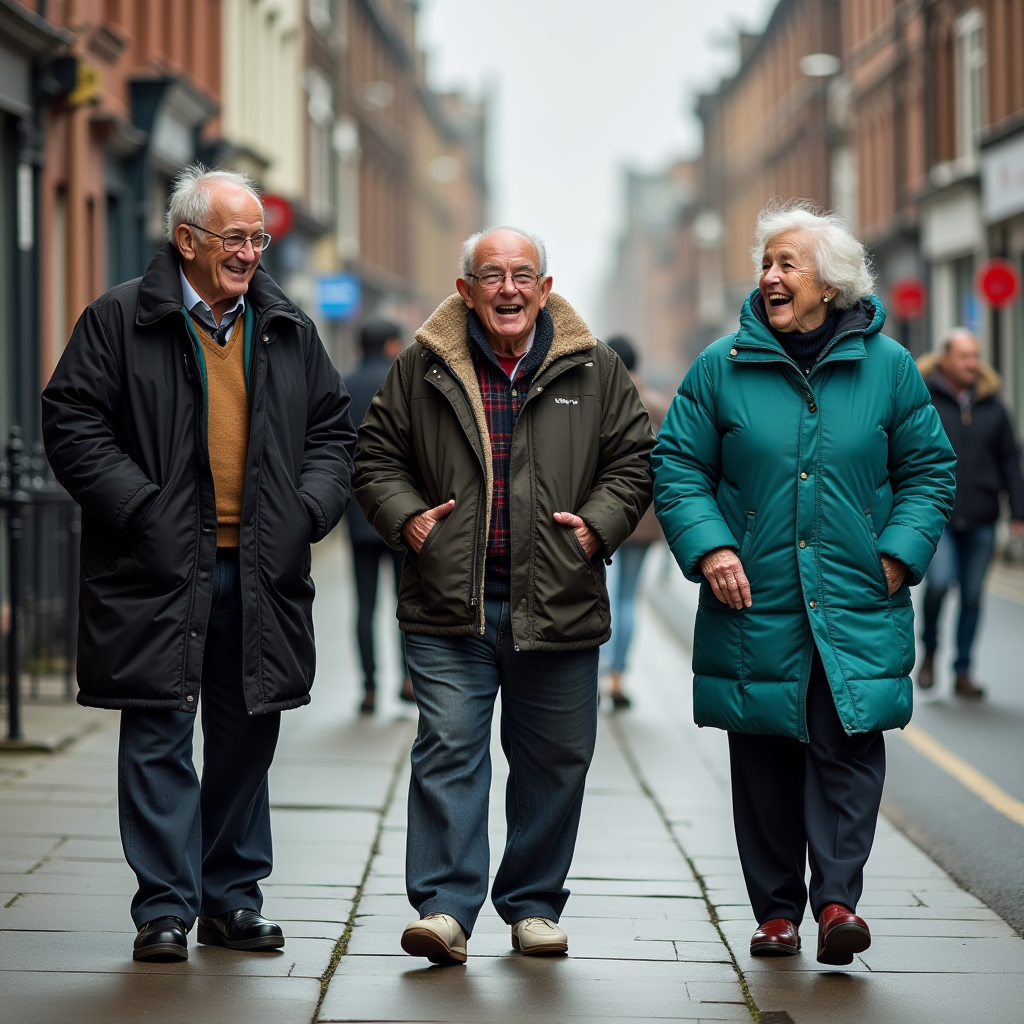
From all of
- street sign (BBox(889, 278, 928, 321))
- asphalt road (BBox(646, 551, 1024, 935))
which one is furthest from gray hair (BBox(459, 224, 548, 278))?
street sign (BBox(889, 278, 928, 321))

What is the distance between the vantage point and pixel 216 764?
5.35 meters

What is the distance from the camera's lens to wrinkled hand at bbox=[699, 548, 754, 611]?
5195mm

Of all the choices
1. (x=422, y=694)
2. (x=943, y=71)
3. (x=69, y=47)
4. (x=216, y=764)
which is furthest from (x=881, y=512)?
(x=943, y=71)

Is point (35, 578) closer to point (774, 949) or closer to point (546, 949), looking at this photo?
point (546, 949)

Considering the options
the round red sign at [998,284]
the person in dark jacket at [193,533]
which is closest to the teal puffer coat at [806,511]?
the person in dark jacket at [193,533]

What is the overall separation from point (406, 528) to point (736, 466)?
2.92 feet

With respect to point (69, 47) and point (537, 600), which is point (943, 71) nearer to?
point (69, 47)

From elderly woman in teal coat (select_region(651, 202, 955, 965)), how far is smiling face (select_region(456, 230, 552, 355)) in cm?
49

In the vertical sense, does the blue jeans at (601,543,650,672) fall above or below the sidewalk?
above

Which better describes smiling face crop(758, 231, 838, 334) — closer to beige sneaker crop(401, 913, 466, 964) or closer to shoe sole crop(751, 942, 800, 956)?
shoe sole crop(751, 942, 800, 956)

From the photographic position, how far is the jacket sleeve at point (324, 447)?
17.5 ft

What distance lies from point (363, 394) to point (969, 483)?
3.46 m

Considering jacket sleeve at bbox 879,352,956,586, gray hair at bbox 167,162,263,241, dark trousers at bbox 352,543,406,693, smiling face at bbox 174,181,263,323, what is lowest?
dark trousers at bbox 352,543,406,693

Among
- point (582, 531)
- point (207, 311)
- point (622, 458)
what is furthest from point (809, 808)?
point (207, 311)
